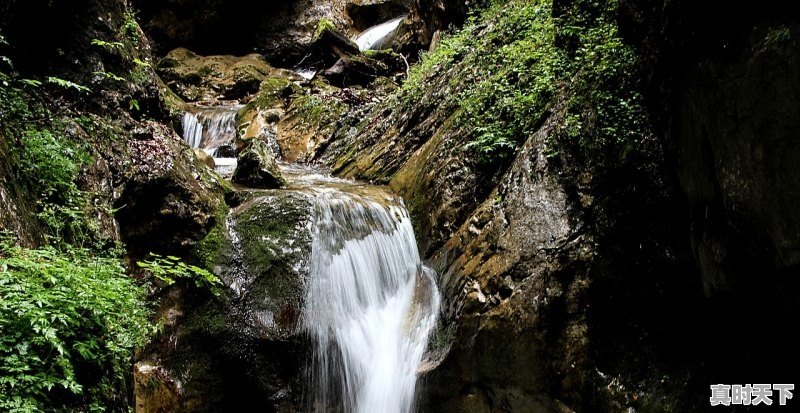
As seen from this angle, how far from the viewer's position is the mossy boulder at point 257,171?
7258mm

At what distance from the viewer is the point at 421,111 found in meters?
8.57

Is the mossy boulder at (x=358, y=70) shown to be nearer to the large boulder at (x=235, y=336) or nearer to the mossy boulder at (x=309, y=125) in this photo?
the mossy boulder at (x=309, y=125)

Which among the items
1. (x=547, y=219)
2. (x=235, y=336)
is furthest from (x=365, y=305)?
(x=547, y=219)

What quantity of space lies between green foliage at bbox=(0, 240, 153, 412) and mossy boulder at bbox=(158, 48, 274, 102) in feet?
42.8

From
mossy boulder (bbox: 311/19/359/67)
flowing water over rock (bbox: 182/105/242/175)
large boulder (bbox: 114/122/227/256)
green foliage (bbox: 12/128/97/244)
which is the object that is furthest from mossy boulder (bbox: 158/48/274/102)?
green foliage (bbox: 12/128/97/244)

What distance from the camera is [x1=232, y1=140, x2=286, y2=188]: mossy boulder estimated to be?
7.26 metres

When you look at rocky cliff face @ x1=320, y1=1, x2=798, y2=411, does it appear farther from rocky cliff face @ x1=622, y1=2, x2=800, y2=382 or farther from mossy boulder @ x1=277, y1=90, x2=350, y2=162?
mossy boulder @ x1=277, y1=90, x2=350, y2=162

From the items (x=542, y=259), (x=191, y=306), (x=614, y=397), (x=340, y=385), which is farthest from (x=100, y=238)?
(x=614, y=397)

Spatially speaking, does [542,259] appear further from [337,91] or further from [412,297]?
[337,91]

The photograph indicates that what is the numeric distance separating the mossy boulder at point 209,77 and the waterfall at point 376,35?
3894 mm

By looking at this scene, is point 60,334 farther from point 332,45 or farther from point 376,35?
point 376,35

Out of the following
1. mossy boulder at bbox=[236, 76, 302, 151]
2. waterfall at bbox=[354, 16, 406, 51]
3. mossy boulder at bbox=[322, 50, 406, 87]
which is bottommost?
mossy boulder at bbox=[236, 76, 302, 151]

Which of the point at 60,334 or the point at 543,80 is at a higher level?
the point at 543,80

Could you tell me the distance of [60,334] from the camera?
9.51ft
